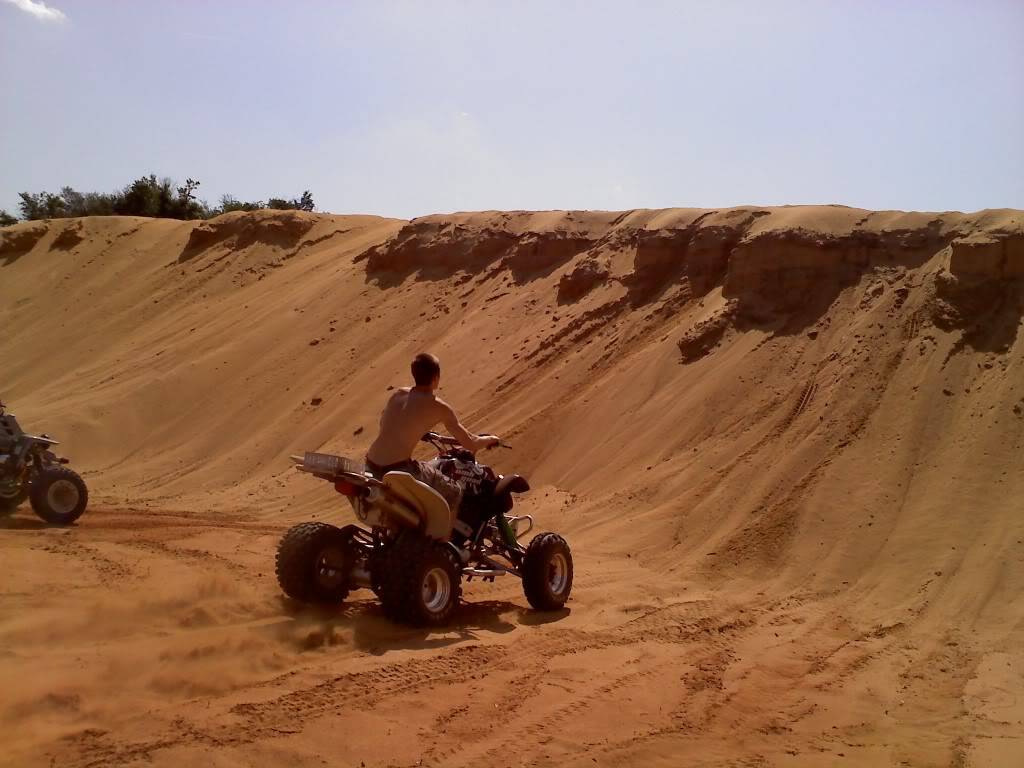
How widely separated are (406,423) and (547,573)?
166 centimetres

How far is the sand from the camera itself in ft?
A: 16.2

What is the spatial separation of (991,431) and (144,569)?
26.6ft

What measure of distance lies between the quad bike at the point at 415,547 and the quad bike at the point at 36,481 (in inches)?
162

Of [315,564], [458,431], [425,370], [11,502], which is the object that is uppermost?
[425,370]

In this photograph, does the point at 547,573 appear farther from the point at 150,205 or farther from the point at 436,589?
the point at 150,205

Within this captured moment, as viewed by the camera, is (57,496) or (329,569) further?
(57,496)

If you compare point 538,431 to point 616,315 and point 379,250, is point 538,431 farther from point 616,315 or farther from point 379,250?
point 379,250

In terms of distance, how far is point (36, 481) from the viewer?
31.8ft

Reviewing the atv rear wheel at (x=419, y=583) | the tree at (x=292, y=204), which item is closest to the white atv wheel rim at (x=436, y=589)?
the atv rear wheel at (x=419, y=583)

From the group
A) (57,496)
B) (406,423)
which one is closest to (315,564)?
(406,423)

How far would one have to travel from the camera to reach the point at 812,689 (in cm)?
596

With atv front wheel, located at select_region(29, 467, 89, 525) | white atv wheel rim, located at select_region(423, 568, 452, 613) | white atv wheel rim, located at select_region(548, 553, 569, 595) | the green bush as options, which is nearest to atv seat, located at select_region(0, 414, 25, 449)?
atv front wheel, located at select_region(29, 467, 89, 525)

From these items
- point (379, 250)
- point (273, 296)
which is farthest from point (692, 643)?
point (273, 296)

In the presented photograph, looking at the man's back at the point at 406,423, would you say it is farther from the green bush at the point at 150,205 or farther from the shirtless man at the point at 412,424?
the green bush at the point at 150,205
